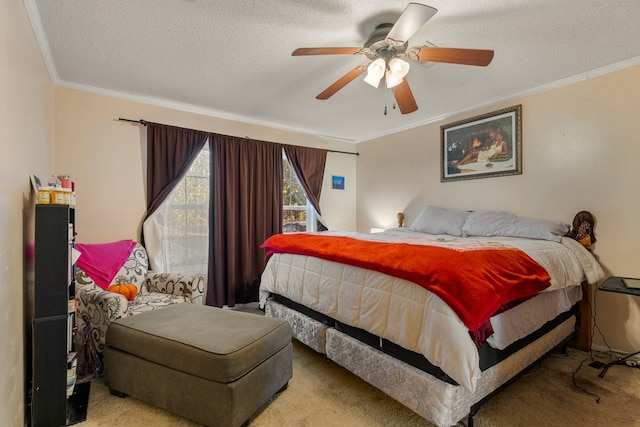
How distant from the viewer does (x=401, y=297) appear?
65.3 inches

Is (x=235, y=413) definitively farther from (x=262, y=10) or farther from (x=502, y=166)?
(x=502, y=166)

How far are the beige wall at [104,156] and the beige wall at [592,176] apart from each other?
3.58 meters

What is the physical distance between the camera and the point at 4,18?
129cm

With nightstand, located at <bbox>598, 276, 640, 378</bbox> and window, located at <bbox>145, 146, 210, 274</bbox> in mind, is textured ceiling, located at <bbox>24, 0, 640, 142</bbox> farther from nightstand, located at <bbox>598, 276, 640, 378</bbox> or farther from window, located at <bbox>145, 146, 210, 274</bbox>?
nightstand, located at <bbox>598, 276, 640, 378</bbox>

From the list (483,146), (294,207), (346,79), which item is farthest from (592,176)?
(294,207)

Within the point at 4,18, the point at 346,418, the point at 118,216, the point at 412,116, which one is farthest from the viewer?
the point at 412,116

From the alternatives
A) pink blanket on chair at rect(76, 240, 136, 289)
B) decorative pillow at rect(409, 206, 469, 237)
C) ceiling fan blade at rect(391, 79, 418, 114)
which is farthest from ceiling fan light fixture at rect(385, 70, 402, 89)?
pink blanket on chair at rect(76, 240, 136, 289)

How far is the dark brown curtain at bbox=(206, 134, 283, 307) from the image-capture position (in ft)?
11.4

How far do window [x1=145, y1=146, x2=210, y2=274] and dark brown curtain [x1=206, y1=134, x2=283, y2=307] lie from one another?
4.1 inches

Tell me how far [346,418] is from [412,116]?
3.29 m

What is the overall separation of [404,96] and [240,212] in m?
2.30

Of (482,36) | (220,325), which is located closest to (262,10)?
(482,36)

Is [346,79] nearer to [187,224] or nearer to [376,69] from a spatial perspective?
[376,69]

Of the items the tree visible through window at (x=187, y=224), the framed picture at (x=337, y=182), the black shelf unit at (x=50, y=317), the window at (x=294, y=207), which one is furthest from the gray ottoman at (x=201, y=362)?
the framed picture at (x=337, y=182)
